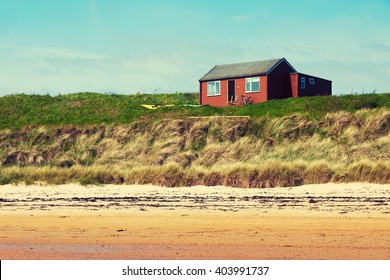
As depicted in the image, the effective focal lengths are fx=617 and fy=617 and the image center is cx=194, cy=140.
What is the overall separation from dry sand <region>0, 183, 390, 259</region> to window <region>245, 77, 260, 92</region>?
1269 inches

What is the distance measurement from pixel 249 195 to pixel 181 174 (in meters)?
4.63

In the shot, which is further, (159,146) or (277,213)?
(159,146)

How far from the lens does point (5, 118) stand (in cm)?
4650

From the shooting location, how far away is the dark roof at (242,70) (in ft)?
174

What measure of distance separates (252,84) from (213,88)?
3839 mm

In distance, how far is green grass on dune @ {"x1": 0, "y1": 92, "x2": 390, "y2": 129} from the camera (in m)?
40.8

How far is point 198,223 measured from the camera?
1380 centimetres

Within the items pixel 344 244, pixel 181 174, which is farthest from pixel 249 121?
pixel 344 244

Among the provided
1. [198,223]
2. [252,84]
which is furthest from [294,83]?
[198,223]

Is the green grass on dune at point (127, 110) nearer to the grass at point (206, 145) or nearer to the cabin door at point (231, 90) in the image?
the grass at point (206, 145)

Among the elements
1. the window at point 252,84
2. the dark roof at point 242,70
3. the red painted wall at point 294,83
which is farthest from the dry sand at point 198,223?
the red painted wall at point 294,83

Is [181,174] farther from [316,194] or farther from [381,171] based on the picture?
[381,171]

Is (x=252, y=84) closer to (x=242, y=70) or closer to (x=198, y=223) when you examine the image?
(x=242, y=70)

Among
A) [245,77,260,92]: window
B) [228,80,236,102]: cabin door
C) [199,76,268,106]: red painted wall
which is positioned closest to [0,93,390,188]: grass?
[199,76,268,106]: red painted wall
